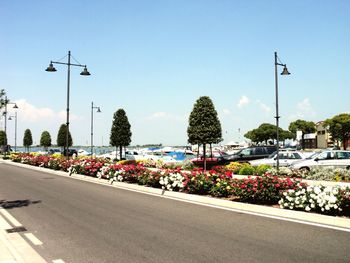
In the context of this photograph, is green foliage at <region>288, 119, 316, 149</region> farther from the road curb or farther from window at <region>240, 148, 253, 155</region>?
the road curb

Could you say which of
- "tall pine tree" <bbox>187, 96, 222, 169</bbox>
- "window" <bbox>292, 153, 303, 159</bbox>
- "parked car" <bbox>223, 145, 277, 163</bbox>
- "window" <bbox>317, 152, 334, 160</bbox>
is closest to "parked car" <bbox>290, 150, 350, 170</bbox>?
"window" <bbox>317, 152, 334, 160</bbox>

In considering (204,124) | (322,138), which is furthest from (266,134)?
(204,124)

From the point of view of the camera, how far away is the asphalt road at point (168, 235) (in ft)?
19.2

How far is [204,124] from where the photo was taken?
76.2 feet

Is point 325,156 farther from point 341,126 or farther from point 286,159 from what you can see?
point 341,126

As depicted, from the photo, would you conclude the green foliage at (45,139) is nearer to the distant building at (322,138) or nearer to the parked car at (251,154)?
the parked car at (251,154)

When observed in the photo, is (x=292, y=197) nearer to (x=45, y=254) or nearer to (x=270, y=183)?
(x=270, y=183)

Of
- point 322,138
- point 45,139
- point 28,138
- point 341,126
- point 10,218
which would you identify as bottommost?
point 10,218

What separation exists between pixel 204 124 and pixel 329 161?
26.8ft

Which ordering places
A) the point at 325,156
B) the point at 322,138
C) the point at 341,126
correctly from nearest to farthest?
the point at 325,156 < the point at 341,126 < the point at 322,138

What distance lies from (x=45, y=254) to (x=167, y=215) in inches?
157

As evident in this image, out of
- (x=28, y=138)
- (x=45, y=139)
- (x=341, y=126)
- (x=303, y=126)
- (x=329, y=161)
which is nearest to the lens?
(x=329, y=161)

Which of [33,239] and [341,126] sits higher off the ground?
[341,126]

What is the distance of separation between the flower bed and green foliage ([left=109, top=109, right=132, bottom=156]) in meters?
15.0
